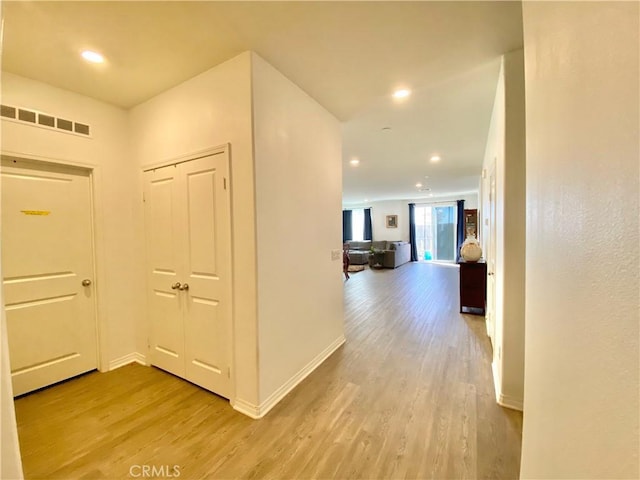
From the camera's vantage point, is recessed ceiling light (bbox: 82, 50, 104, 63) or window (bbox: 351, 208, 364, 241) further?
window (bbox: 351, 208, 364, 241)

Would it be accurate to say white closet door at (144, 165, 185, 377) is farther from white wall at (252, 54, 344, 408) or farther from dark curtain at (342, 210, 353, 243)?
dark curtain at (342, 210, 353, 243)

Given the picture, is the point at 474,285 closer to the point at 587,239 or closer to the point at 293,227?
the point at 293,227

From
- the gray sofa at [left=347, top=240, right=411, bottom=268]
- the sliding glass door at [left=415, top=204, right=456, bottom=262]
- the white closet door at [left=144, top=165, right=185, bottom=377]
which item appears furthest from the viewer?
the sliding glass door at [left=415, top=204, right=456, bottom=262]

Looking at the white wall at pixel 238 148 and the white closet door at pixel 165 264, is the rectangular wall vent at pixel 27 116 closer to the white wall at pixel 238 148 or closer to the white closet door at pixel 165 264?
the white closet door at pixel 165 264

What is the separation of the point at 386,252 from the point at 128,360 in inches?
299

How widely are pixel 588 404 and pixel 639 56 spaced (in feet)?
2.08

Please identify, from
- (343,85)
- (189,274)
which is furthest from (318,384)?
(343,85)

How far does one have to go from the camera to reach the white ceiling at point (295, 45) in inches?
60.6

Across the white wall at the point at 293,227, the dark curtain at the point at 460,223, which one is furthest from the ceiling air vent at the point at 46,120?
the dark curtain at the point at 460,223

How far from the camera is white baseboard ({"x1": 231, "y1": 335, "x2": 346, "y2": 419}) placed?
6.42 feet

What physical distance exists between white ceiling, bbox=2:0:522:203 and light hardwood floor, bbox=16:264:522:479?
8.63 ft

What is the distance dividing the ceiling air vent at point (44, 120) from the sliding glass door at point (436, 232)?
34.8ft

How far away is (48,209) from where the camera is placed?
235 centimetres

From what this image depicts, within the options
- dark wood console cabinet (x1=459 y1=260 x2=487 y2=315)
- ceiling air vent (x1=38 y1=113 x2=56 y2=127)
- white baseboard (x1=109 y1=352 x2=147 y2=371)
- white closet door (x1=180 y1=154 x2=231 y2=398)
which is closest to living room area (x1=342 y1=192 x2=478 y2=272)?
dark wood console cabinet (x1=459 y1=260 x2=487 y2=315)
